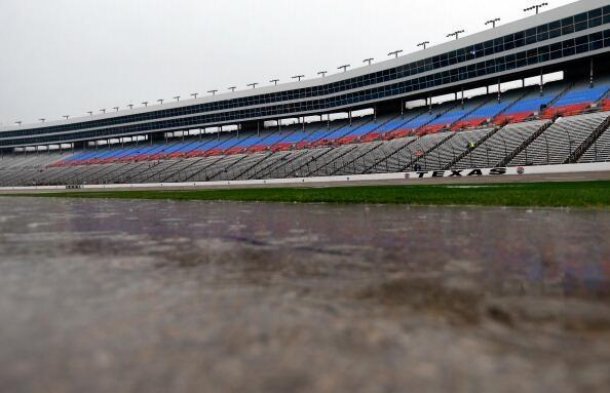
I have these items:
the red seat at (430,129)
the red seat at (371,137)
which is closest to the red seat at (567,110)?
the red seat at (430,129)

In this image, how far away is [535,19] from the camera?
49062mm

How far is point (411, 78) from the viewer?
62125 millimetres

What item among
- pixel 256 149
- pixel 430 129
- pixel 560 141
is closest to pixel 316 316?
pixel 560 141

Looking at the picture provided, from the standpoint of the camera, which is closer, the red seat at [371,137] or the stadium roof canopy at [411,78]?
the stadium roof canopy at [411,78]

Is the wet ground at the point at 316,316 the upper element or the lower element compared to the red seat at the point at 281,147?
upper

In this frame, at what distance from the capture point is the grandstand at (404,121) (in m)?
41.6

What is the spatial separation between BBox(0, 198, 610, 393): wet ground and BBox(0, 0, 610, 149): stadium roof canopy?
160 feet

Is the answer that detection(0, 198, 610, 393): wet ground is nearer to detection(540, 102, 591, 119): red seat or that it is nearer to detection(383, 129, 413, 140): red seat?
detection(540, 102, 591, 119): red seat

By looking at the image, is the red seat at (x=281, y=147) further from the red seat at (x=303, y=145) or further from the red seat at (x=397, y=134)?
the red seat at (x=397, y=134)

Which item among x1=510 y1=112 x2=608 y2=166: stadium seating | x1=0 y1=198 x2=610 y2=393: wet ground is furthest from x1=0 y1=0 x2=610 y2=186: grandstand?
x1=0 y1=198 x2=610 y2=393: wet ground

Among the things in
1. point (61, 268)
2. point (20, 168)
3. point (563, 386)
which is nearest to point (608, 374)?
point (563, 386)

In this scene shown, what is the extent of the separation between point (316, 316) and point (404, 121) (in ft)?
200

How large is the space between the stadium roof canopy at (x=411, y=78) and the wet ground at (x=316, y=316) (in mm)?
48874

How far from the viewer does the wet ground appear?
2.51m
